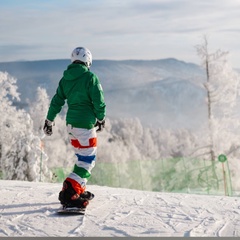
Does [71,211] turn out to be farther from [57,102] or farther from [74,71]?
[74,71]

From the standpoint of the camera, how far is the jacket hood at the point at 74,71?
575 centimetres

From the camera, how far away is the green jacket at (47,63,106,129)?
5.62 metres

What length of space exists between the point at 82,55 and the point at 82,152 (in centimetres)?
112

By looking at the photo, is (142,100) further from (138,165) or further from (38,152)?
(38,152)

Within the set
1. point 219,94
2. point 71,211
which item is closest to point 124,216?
point 71,211

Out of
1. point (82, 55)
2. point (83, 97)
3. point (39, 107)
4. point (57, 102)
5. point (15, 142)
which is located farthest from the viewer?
point (39, 107)

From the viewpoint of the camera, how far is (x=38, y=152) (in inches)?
770

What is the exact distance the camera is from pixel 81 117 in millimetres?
5719

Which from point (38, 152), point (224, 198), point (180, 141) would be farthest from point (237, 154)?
point (180, 141)

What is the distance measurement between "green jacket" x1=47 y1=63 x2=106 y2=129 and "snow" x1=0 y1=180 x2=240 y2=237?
42.3 inches

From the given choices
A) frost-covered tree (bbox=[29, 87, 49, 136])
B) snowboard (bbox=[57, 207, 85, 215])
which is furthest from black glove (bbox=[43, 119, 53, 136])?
frost-covered tree (bbox=[29, 87, 49, 136])

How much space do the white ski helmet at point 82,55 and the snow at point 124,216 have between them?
1.74 metres

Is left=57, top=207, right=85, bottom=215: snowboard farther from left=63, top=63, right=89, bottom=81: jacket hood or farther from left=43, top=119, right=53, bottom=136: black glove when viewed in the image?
left=63, top=63, right=89, bottom=81: jacket hood

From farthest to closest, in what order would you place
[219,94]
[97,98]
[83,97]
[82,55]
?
1. [219,94]
2. [82,55]
3. [83,97]
4. [97,98]
